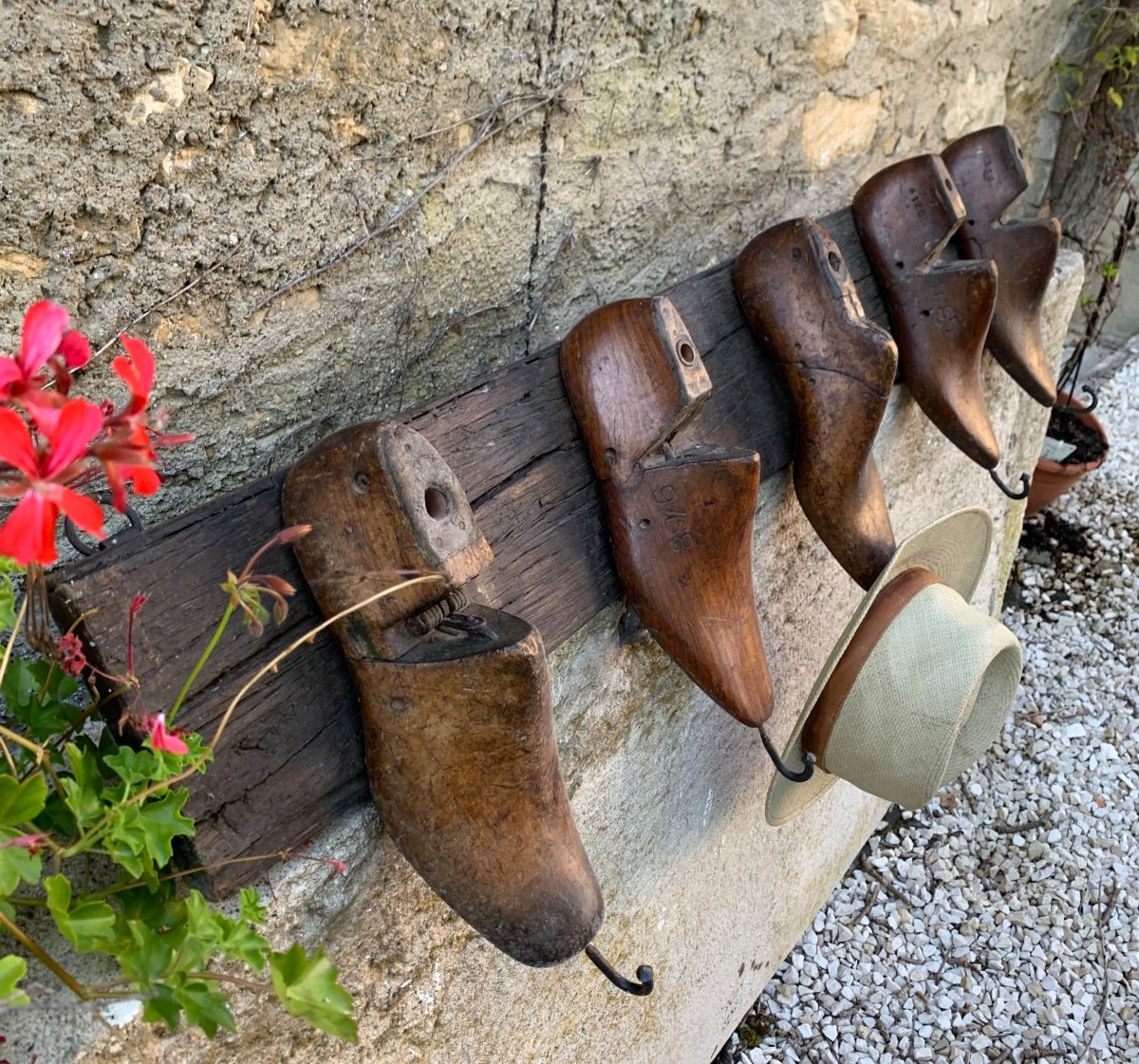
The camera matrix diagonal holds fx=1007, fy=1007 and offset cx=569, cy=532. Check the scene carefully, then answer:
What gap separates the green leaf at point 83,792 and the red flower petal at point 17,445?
0.74ft

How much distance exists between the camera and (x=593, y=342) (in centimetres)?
94

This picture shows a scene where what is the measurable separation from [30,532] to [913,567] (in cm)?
116

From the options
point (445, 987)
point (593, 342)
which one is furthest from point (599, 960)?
Answer: point (593, 342)

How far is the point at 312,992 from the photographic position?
1.77 ft

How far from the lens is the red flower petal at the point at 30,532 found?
402 mm

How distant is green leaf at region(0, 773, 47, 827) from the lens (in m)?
0.53

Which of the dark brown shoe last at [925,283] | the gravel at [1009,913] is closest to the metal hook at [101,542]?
the dark brown shoe last at [925,283]

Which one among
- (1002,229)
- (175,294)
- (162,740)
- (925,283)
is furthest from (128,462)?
(1002,229)

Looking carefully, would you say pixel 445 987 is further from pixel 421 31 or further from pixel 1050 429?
pixel 1050 429

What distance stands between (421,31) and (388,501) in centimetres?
46

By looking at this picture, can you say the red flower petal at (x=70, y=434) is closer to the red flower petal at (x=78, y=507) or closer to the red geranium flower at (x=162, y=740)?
the red flower petal at (x=78, y=507)

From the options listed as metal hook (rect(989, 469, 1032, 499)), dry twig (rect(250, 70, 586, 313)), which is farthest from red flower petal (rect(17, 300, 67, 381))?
metal hook (rect(989, 469, 1032, 499))

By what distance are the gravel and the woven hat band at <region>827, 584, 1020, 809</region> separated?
2.83 feet

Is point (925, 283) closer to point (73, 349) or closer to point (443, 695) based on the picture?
point (443, 695)
